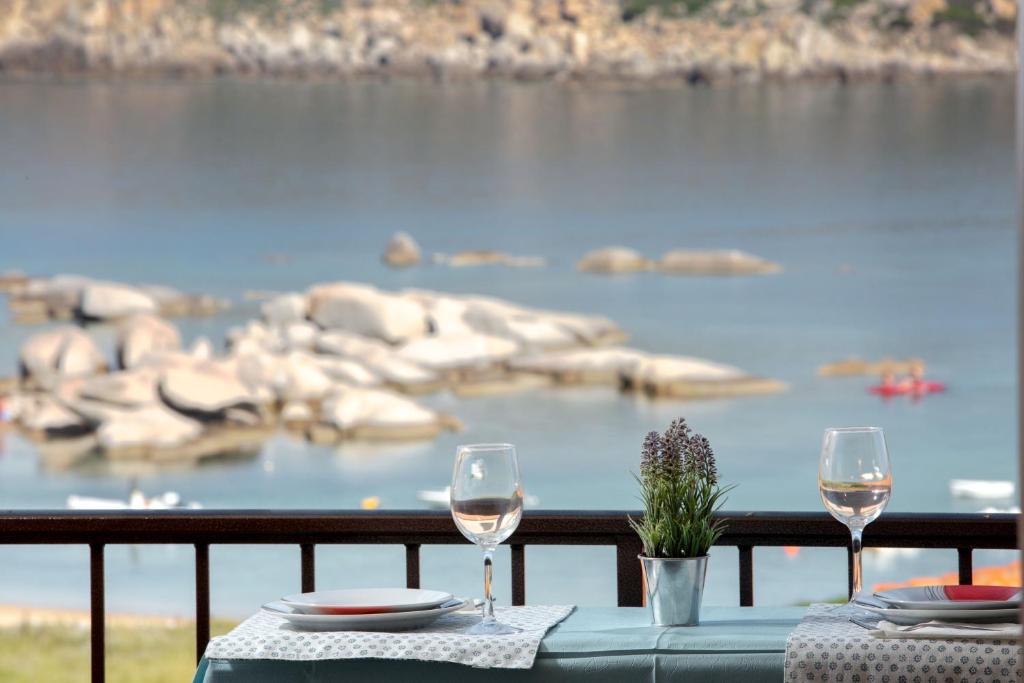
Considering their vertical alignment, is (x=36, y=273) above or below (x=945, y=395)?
above

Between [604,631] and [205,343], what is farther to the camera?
[205,343]

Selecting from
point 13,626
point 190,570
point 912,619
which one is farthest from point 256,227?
point 912,619

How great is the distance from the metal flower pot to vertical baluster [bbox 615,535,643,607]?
0.33 m

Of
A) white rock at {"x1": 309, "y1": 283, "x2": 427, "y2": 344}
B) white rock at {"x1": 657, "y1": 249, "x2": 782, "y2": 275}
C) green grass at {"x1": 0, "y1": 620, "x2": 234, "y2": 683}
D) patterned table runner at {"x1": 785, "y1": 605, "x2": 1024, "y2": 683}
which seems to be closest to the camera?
patterned table runner at {"x1": 785, "y1": 605, "x2": 1024, "y2": 683}

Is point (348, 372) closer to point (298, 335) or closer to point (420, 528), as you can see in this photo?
point (298, 335)

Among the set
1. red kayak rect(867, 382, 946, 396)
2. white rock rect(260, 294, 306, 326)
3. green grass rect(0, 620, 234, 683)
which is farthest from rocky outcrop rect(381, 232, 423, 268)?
red kayak rect(867, 382, 946, 396)

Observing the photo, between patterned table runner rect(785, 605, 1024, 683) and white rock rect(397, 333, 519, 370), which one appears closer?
patterned table runner rect(785, 605, 1024, 683)

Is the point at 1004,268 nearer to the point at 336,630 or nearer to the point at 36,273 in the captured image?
the point at 36,273

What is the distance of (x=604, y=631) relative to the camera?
1.03m

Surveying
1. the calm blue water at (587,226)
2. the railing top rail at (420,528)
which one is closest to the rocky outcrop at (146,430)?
the calm blue water at (587,226)

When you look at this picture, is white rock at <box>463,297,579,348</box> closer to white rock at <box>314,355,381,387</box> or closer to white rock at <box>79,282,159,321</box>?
white rock at <box>314,355,381,387</box>

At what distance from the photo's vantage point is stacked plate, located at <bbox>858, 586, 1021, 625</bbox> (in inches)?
37.7

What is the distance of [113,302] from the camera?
7.01 m

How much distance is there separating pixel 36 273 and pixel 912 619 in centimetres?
652
